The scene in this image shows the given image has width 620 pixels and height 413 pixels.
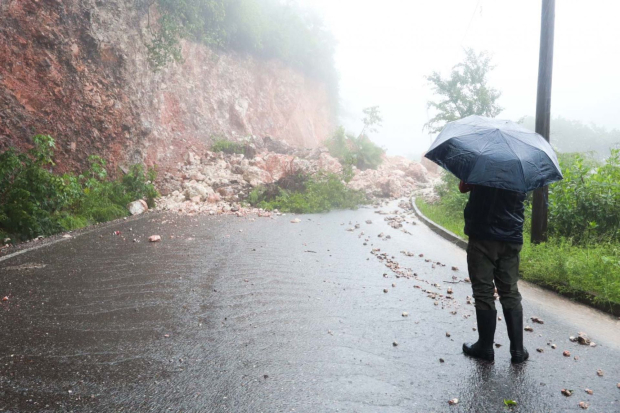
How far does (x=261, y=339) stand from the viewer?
159 inches

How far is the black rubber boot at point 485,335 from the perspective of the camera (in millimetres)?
3676

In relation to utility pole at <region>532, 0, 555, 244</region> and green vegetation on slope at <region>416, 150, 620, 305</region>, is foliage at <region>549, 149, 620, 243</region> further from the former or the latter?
utility pole at <region>532, 0, 555, 244</region>

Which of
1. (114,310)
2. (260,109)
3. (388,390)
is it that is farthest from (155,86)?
(388,390)

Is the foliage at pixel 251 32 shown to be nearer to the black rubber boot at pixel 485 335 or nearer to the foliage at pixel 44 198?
the foliage at pixel 44 198

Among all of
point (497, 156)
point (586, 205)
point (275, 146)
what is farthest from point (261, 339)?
point (275, 146)

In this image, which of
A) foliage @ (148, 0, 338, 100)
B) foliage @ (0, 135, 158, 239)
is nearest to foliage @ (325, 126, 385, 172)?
foliage @ (148, 0, 338, 100)

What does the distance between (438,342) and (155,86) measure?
16357 mm

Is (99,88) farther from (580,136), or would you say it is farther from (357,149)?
(580,136)

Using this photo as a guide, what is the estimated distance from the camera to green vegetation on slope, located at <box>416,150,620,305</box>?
19.0ft

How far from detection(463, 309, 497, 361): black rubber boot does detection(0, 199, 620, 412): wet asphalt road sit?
11 centimetres

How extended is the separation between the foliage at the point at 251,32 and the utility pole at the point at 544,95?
14.3 metres

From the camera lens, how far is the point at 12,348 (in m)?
3.61

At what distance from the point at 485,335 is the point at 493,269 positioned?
628mm

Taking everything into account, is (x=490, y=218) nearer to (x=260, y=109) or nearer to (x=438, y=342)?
(x=438, y=342)
